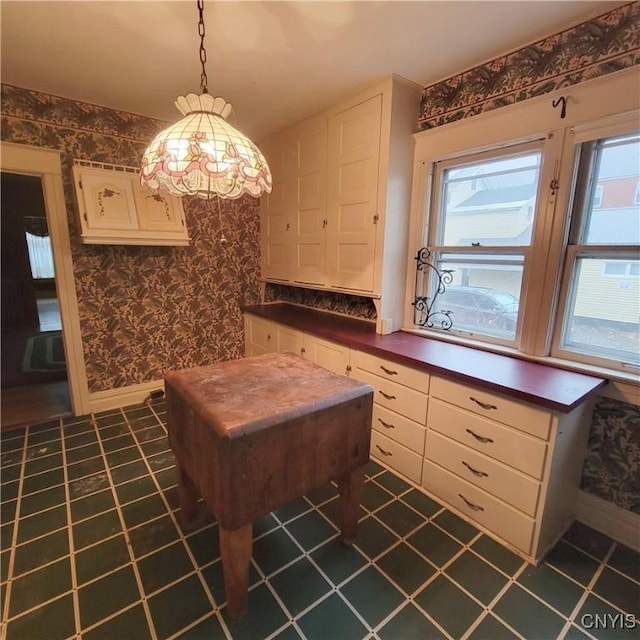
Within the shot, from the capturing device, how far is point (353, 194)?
2516mm

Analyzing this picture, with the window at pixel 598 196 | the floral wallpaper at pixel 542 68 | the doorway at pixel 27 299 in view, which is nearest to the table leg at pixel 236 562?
the window at pixel 598 196

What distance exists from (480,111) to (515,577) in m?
2.48

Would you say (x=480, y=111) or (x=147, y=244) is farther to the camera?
(x=147, y=244)

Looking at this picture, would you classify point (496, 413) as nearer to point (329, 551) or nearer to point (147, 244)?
point (329, 551)

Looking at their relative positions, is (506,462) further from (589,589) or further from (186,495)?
(186,495)

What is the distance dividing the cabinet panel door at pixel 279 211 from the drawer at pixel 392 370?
50.9 inches

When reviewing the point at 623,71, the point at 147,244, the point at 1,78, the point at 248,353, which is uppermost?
the point at 1,78

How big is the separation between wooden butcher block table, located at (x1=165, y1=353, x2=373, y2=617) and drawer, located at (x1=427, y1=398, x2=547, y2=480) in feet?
1.85

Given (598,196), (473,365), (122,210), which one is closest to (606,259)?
(598,196)

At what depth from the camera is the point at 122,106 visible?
2705 mm

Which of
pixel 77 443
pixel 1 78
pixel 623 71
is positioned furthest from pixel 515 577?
pixel 1 78

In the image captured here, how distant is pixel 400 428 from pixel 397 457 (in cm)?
21

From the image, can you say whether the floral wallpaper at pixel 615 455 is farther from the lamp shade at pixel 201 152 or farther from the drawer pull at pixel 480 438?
the lamp shade at pixel 201 152

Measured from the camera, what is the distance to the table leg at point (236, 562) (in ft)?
4.06
